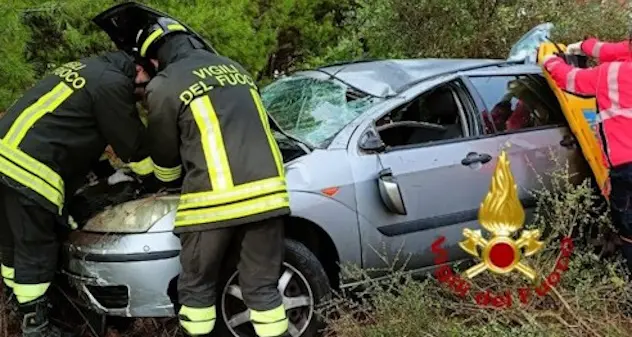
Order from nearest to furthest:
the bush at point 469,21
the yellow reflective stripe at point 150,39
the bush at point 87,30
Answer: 1. the yellow reflective stripe at point 150,39
2. the bush at point 87,30
3. the bush at point 469,21

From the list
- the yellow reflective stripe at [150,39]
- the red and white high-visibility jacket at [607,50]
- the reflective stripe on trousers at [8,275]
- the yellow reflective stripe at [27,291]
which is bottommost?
the reflective stripe on trousers at [8,275]

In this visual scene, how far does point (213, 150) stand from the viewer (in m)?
3.59

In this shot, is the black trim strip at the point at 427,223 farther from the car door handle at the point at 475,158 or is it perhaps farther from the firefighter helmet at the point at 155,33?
the firefighter helmet at the point at 155,33

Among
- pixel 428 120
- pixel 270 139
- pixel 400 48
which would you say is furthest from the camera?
pixel 400 48

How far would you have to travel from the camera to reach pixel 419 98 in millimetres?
4680

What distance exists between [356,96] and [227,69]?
45.5 inches

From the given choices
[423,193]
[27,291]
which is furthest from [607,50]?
[27,291]

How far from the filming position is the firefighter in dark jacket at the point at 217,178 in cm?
359

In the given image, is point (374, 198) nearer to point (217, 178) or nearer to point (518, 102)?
point (217, 178)

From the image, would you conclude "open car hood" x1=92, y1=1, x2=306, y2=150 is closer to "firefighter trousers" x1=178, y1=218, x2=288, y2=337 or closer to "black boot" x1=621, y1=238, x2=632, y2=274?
"firefighter trousers" x1=178, y1=218, x2=288, y2=337

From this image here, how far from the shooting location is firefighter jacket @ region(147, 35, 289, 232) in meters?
3.59

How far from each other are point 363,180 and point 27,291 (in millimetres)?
1836

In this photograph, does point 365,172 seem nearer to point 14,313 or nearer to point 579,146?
point 579,146

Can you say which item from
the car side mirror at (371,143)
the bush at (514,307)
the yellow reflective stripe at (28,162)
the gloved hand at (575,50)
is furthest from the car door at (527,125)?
the yellow reflective stripe at (28,162)
